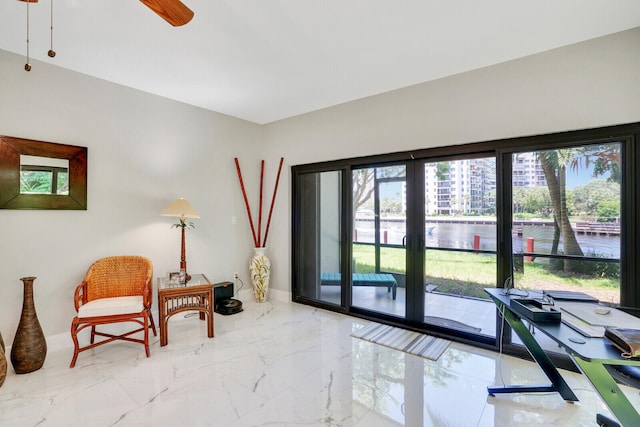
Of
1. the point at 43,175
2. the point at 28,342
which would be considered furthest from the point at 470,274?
the point at 43,175

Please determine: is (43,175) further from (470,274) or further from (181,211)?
(470,274)

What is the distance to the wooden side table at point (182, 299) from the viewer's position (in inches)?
114

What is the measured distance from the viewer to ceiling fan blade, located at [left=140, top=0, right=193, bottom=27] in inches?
56.4

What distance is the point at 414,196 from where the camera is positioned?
324 cm

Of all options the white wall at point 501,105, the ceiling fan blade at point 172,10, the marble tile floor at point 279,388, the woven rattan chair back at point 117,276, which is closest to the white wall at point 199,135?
the white wall at point 501,105

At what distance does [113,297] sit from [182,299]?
0.63 metres

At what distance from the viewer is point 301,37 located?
7.66 feet

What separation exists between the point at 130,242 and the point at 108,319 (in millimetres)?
966

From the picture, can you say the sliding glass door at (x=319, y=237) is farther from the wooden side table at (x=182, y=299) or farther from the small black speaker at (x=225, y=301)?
the wooden side table at (x=182, y=299)

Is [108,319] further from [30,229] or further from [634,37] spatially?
[634,37]

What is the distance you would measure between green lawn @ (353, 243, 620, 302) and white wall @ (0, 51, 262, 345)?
2030 millimetres

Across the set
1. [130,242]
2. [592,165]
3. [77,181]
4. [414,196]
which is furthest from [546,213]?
[77,181]

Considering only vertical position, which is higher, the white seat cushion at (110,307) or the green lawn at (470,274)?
the green lawn at (470,274)

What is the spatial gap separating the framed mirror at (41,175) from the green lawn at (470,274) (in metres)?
3.07
